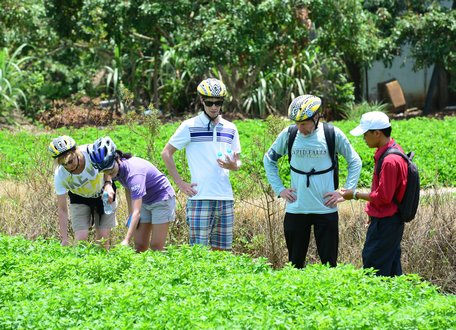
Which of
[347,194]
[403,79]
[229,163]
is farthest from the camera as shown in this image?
[403,79]

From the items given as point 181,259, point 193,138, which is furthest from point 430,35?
point 181,259

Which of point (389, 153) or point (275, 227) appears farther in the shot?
point (275, 227)

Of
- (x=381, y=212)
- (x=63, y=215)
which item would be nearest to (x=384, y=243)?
(x=381, y=212)

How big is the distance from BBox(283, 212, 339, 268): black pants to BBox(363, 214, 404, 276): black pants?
48cm

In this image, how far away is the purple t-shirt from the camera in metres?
7.59

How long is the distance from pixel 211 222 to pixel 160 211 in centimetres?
47

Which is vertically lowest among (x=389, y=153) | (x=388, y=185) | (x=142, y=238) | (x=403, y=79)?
(x=142, y=238)

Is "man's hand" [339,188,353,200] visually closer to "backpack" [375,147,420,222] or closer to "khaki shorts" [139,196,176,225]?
"backpack" [375,147,420,222]

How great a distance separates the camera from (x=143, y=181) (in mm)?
7641

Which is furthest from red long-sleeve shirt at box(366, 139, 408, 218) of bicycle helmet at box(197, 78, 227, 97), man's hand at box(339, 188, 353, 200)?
bicycle helmet at box(197, 78, 227, 97)

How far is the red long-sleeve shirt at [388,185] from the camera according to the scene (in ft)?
22.1

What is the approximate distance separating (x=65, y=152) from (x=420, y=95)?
17.7 m

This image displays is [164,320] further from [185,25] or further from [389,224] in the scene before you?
[185,25]

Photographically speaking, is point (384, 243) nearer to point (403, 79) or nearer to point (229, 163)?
point (229, 163)
